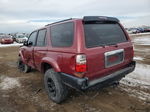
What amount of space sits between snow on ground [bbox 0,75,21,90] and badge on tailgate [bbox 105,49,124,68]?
3.38 metres

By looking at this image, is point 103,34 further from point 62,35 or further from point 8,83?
point 8,83

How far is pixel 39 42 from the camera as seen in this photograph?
431cm

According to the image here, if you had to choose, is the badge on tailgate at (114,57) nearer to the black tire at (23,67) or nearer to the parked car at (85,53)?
the parked car at (85,53)

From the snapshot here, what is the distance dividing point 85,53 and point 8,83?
3.71 metres

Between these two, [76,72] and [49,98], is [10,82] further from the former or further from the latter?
[76,72]

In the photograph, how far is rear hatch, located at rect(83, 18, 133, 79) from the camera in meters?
2.81

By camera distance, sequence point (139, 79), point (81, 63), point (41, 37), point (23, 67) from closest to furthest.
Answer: point (81, 63) → point (41, 37) → point (139, 79) → point (23, 67)

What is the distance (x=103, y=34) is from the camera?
3.21m

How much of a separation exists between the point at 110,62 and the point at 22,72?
4617 mm

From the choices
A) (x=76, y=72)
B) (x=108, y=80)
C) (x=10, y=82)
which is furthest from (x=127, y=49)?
(x=10, y=82)

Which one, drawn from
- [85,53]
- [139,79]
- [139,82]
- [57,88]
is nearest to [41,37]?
[57,88]

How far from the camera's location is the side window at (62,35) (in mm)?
2972

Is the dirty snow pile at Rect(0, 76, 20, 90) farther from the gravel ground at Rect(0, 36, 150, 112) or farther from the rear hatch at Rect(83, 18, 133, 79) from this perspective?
the rear hatch at Rect(83, 18, 133, 79)

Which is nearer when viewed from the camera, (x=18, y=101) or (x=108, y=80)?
(x=108, y=80)
